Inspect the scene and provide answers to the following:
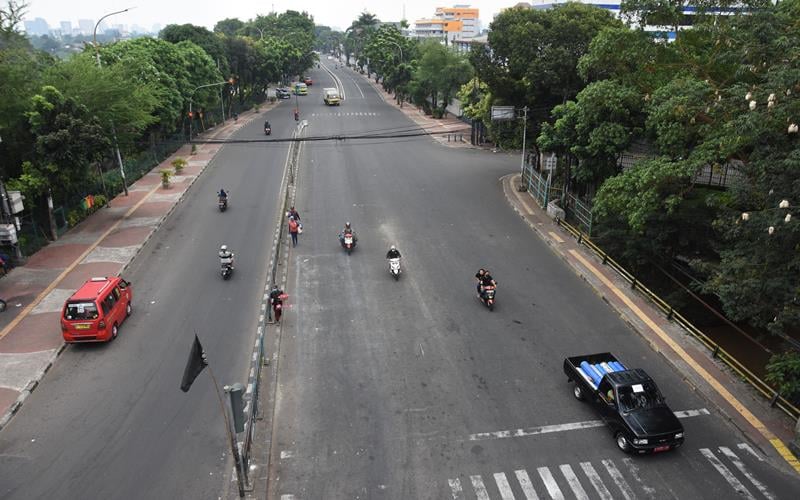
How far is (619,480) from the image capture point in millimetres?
12406

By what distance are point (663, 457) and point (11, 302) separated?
23095 mm

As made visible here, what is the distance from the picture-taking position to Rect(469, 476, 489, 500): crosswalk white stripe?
11984 millimetres

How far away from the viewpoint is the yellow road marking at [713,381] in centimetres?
1333

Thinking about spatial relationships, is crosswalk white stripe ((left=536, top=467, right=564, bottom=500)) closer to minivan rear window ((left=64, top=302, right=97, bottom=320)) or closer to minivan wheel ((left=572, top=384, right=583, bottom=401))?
minivan wheel ((left=572, top=384, right=583, bottom=401))

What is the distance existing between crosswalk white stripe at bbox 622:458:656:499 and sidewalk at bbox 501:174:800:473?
11.2 feet

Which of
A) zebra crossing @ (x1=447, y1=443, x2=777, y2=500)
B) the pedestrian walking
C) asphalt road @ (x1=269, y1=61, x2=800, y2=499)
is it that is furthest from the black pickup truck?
the pedestrian walking

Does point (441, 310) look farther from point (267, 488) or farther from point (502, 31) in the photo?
point (502, 31)

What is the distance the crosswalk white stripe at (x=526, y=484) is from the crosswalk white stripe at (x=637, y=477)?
2400 mm

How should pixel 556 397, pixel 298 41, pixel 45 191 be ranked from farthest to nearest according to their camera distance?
1. pixel 298 41
2. pixel 45 191
3. pixel 556 397

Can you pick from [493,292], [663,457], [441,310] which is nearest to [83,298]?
[441,310]

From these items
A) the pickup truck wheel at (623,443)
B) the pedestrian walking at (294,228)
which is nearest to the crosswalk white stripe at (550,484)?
the pickup truck wheel at (623,443)

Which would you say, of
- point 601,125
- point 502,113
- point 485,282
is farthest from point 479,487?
point 502,113

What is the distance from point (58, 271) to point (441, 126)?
46.7 m

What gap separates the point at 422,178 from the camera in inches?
1586
